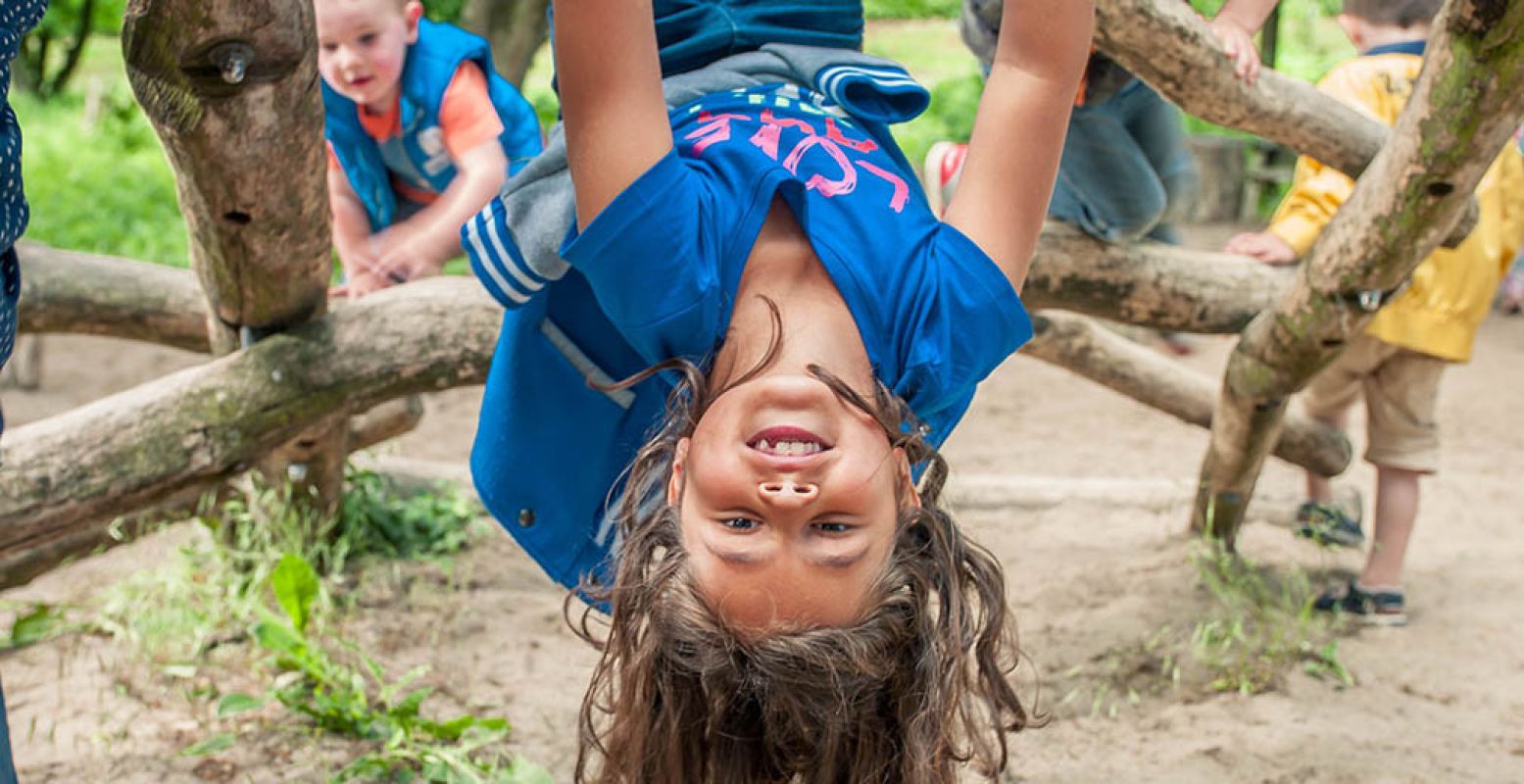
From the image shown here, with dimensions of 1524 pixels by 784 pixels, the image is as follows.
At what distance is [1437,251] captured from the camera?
12.6ft

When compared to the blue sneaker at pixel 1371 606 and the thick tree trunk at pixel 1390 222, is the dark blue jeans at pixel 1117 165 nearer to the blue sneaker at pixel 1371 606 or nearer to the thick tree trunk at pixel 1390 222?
the thick tree trunk at pixel 1390 222

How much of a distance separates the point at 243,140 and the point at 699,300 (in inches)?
39.6

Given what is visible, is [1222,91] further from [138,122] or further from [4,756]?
[138,122]

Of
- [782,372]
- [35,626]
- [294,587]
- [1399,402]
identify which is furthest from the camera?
[1399,402]

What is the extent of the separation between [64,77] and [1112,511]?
14808 millimetres

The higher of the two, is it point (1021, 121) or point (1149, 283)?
point (1021, 121)

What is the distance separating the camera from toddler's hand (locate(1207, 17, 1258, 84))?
113 inches

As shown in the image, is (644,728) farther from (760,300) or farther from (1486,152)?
(1486,152)

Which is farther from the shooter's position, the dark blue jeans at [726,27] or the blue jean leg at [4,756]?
the dark blue jeans at [726,27]

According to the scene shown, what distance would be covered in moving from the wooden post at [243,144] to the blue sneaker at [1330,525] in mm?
2662

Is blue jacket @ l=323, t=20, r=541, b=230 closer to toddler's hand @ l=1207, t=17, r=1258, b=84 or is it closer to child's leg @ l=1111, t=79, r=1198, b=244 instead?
child's leg @ l=1111, t=79, r=1198, b=244

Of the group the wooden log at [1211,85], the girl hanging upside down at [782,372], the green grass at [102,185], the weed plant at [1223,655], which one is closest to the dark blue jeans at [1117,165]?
the wooden log at [1211,85]

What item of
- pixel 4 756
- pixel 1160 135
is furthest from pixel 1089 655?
pixel 4 756

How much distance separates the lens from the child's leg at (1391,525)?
13.2ft
